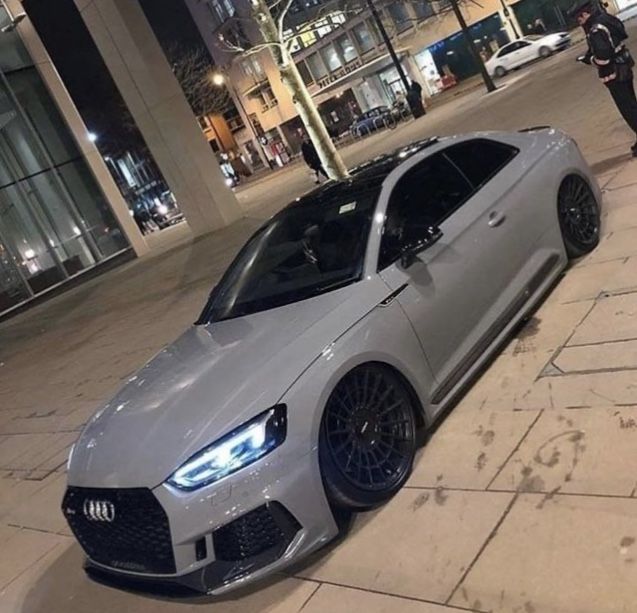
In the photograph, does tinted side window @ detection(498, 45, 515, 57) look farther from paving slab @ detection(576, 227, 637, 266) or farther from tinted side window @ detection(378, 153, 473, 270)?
tinted side window @ detection(378, 153, 473, 270)

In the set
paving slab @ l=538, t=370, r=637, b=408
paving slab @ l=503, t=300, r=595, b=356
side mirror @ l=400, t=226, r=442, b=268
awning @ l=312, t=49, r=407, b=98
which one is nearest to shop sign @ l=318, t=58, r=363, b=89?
awning @ l=312, t=49, r=407, b=98

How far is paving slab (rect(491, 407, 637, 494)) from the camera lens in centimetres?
310

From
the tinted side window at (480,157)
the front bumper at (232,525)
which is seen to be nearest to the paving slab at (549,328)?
the tinted side window at (480,157)

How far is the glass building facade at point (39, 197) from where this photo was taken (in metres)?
24.8

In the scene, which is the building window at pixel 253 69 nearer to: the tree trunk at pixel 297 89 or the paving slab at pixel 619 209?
the tree trunk at pixel 297 89

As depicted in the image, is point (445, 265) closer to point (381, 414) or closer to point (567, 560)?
point (381, 414)

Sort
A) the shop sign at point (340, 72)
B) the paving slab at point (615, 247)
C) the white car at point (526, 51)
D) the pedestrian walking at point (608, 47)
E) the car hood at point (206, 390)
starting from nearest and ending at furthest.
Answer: the car hood at point (206, 390) → the paving slab at point (615, 247) → the pedestrian walking at point (608, 47) → the white car at point (526, 51) → the shop sign at point (340, 72)

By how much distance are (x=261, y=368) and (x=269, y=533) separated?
2.57ft

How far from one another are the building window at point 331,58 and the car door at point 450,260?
55019 millimetres

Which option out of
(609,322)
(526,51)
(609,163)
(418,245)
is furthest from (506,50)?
(418,245)

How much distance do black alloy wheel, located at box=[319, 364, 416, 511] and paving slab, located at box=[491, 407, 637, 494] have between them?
1.82ft

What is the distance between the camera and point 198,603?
360cm

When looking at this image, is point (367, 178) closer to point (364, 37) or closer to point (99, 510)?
point (99, 510)

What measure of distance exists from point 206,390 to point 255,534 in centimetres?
77
